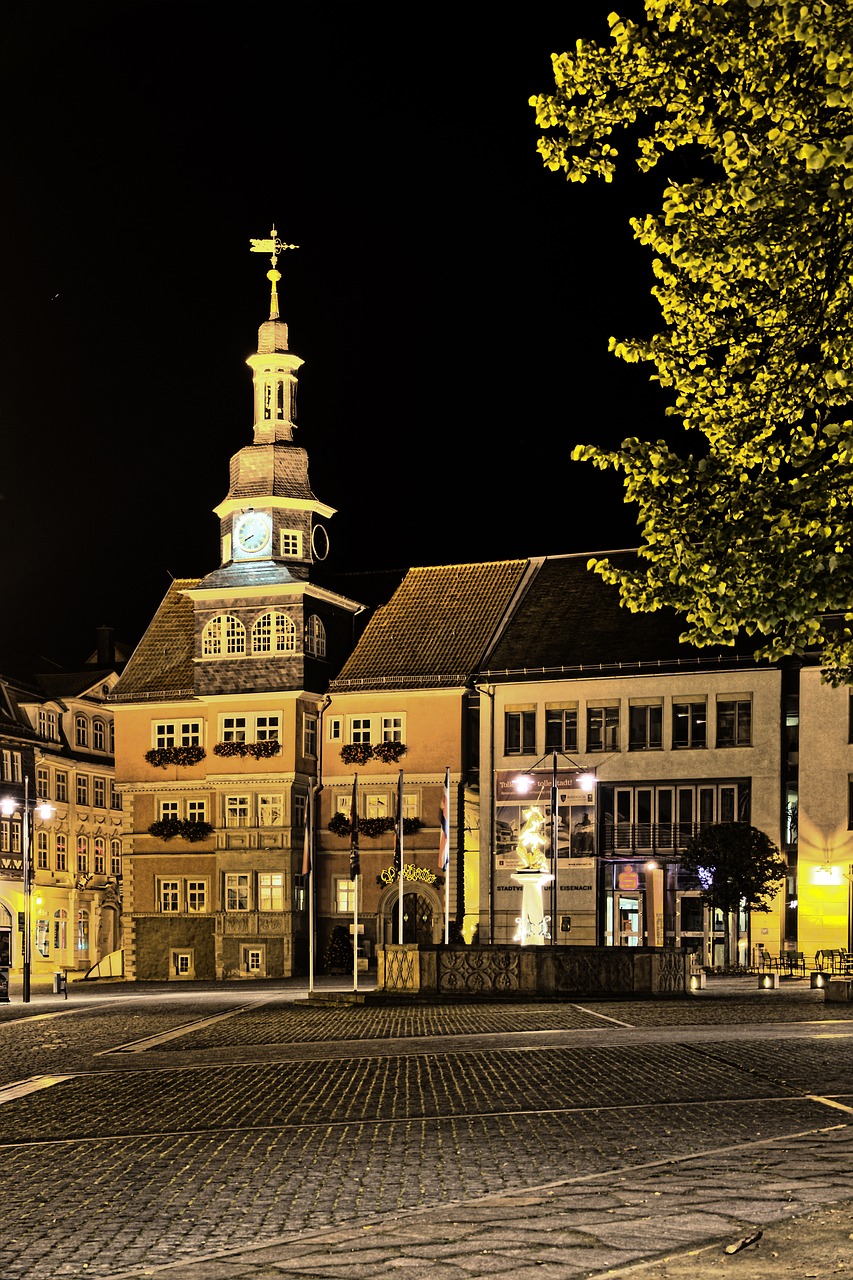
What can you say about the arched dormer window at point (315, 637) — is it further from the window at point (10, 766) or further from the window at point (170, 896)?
the window at point (10, 766)

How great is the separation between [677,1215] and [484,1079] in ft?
29.8

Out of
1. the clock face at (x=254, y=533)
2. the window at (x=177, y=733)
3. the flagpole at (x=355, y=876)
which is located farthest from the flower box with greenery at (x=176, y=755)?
the flagpole at (x=355, y=876)

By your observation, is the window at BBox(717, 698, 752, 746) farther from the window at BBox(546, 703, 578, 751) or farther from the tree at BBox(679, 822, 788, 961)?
the window at BBox(546, 703, 578, 751)

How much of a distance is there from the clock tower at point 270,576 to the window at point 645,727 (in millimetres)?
11729

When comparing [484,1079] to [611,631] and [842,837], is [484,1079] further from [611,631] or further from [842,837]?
[611,631]

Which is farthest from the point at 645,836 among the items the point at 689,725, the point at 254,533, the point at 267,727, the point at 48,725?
the point at 48,725

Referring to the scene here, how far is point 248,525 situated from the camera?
64688 millimetres

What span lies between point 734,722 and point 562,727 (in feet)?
19.8

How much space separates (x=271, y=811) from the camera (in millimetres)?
62375

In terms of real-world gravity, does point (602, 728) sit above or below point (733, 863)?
above

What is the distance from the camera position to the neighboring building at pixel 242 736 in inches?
2442

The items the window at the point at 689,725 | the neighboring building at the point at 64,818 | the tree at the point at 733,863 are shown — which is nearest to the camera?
the tree at the point at 733,863

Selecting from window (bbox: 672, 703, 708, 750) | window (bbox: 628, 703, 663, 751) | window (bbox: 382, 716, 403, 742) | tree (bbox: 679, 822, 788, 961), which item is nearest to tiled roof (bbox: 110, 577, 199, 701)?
window (bbox: 382, 716, 403, 742)

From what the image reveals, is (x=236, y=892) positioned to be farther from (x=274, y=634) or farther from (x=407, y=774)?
(x=274, y=634)
